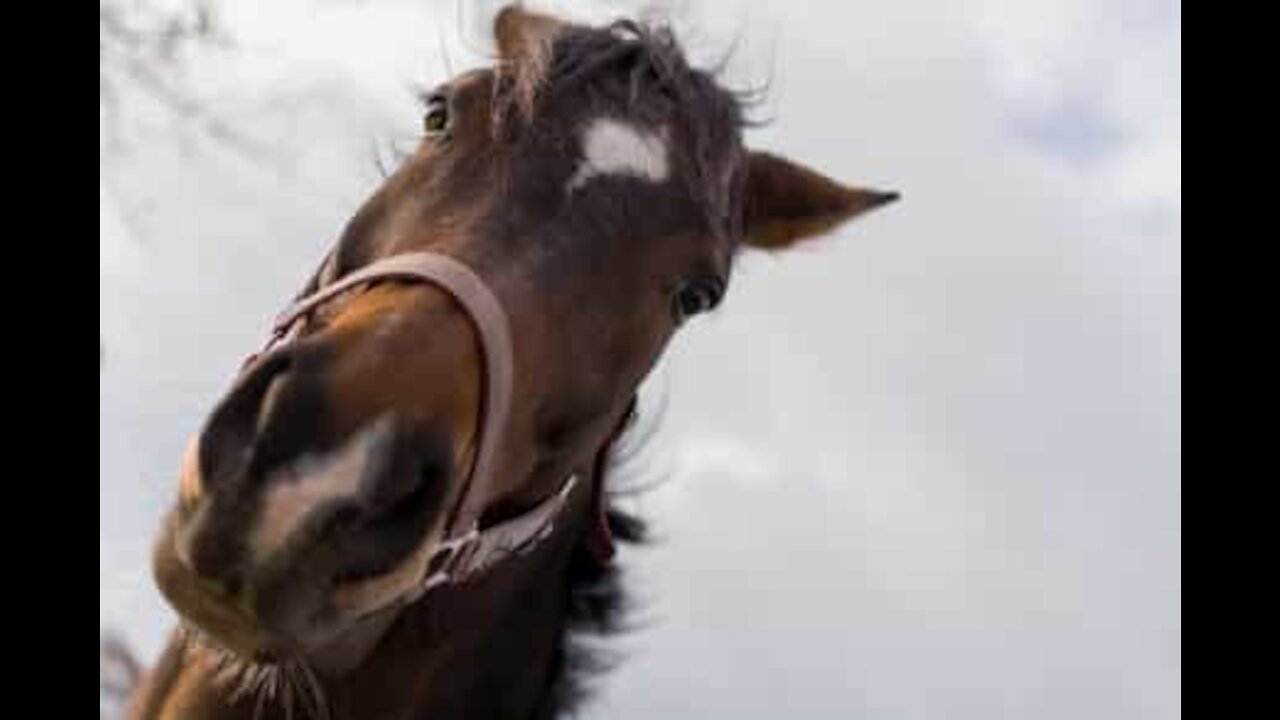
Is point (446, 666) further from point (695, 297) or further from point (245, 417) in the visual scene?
point (245, 417)

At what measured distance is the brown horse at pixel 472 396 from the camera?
7.43 ft

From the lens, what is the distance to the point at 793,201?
430cm

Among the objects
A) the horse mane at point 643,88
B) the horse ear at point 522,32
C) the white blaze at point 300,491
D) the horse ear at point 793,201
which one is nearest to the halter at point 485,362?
the white blaze at point 300,491

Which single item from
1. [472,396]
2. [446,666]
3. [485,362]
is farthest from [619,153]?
[446,666]

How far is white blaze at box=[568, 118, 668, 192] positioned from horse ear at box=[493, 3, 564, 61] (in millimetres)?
331

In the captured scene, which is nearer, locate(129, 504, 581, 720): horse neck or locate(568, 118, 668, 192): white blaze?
locate(568, 118, 668, 192): white blaze

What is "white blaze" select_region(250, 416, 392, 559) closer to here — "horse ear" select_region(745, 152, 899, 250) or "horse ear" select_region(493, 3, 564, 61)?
"horse ear" select_region(493, 3, 564, 61)

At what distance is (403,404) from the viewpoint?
2346 mm

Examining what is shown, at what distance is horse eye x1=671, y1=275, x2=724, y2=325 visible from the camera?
3.40 meters

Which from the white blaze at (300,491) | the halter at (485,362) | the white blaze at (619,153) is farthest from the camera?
the white blaze at (619,153)

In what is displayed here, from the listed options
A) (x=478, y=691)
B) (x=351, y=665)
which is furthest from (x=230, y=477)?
A: (x=478, y=691)

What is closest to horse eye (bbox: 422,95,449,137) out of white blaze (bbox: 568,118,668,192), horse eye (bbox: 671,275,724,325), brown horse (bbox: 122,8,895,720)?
brown horse (bbox: 122,8,895,720)

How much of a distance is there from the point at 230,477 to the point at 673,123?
176 centimetres

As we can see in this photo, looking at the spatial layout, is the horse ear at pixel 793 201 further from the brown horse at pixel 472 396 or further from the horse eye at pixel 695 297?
the horse eye at pixel 695 297
